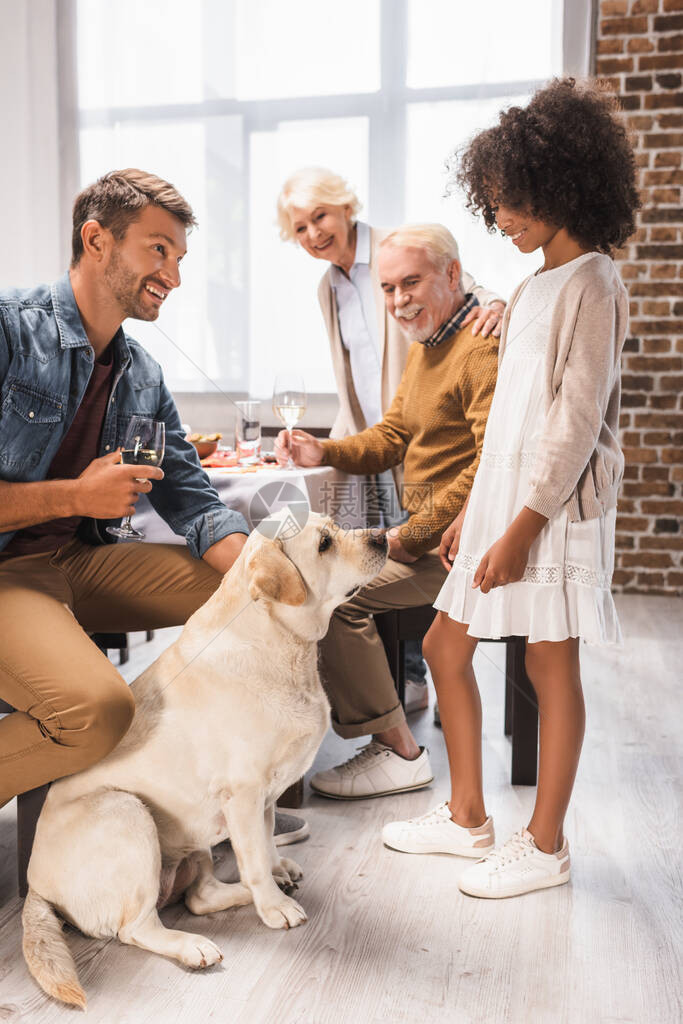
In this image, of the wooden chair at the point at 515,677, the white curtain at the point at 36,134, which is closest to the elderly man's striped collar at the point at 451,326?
the wooden chair at the point at 515,677

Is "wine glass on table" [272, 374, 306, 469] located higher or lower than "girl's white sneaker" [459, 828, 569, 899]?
higher

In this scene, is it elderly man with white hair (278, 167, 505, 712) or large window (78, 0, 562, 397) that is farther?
large window (78, 0, 562, 397)

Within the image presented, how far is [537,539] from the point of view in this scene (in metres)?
1.44

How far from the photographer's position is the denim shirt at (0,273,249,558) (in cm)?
158

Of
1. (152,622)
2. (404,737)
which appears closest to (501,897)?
(404,737)

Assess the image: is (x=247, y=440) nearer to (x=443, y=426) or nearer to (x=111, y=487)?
(x=443, y=426)

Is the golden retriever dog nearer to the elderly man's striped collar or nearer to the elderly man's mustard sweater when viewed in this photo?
the elderly man's mustard sweater

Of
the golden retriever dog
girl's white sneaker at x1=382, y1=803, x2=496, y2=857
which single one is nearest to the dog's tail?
the golden retriever dog

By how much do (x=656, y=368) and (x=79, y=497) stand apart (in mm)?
3067

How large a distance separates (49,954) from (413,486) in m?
1.12

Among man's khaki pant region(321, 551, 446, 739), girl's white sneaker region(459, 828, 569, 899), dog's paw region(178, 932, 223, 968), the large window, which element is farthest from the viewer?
the large window

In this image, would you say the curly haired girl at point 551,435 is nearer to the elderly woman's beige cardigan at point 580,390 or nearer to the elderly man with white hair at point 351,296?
the elderly woman's beige cardigan at point 580,390

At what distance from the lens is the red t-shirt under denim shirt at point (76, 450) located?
1721 millimetres

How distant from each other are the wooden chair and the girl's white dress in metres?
0.48
